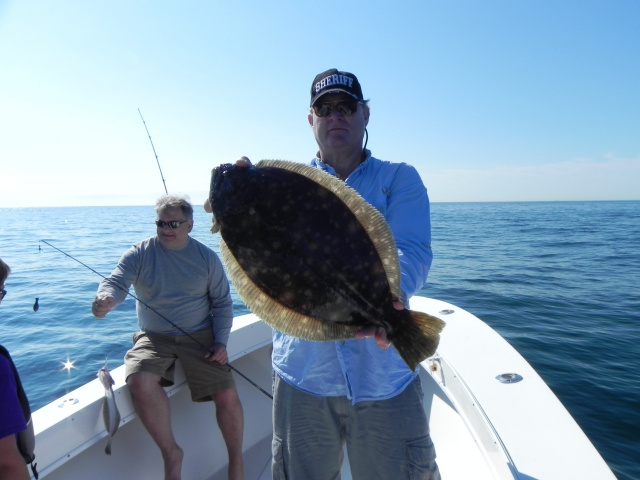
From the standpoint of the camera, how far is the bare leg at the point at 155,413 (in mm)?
3158

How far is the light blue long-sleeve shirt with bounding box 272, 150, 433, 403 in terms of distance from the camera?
192 centimetres

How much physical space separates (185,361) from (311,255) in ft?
8.05

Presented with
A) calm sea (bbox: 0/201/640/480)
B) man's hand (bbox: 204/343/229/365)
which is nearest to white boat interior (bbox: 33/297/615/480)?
man's hand (bbox: 204/343/229/365)

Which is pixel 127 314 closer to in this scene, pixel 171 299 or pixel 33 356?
pixel 33 356

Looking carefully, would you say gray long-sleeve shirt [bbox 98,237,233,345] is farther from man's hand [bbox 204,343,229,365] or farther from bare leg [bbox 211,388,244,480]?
bare leg [bbox 211,388,244,480]

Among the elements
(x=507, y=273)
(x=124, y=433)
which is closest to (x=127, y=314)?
(x=124, y=433)

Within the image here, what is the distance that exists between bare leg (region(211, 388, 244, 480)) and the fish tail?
2476mm

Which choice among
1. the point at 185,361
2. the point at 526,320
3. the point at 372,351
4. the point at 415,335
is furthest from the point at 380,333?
the point at 526,320

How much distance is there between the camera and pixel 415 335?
1.55 metres

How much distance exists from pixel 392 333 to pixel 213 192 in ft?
3.01

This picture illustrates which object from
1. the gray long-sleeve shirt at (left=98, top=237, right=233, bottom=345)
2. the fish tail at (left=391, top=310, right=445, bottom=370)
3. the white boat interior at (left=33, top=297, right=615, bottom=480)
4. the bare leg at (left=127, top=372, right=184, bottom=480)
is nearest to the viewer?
the fish tail at (left=391, top=310, right=445, bottom=370)

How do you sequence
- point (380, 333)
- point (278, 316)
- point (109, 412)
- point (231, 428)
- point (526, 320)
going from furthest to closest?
point (526, 320)
point (231, 428)
point (109, 412)
point (278, 316)
point (380, 333)

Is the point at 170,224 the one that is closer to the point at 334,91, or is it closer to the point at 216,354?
the point at 216,354

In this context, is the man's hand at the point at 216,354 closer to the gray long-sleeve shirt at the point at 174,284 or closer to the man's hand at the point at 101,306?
the gray long-sleeve shirt at the point at 174,284
